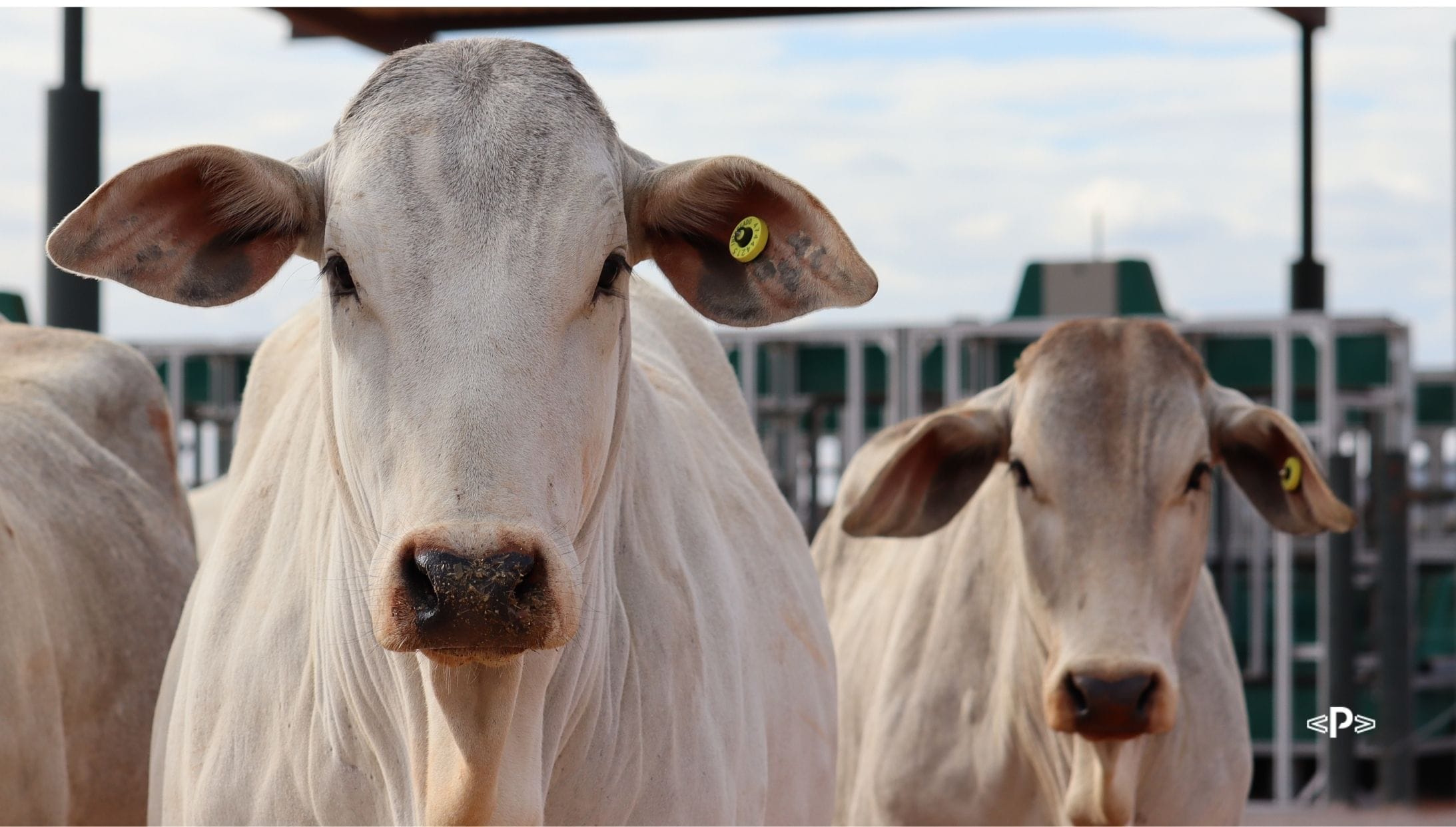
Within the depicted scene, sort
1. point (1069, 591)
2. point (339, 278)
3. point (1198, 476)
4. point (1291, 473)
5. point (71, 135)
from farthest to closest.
Result: point (71, 135)
point (1291, 473)
point (1198, 476)
point (1069, 591)
point (339, 278)

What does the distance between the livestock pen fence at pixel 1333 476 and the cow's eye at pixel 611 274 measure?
6.98 meters

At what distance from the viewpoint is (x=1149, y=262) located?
11031 millimetres

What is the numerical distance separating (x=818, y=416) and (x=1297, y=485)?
5397 mm

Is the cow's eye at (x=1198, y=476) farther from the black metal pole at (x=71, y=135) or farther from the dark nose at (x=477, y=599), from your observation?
the black metal pole at (x=71, y=135)

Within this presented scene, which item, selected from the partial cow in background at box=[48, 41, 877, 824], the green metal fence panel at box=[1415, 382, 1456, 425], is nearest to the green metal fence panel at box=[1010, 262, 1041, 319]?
the green metal fence panel at box=[1415, 382, 1456, 425]

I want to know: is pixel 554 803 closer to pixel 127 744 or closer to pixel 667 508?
pixel 667 508

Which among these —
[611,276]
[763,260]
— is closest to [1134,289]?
[763,260]

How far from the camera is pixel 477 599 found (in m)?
2.33

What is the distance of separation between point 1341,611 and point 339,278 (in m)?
7.78

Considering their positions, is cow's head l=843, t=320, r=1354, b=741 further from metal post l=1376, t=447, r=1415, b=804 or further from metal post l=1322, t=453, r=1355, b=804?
metal post l=1376, t=447, r=1415, b=804

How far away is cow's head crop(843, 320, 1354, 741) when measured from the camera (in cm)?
493

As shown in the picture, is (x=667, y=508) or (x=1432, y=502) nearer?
(x=667, y=508)

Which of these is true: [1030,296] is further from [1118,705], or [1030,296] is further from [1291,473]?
[1118,705]

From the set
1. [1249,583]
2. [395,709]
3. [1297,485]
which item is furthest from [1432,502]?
[395,709]
